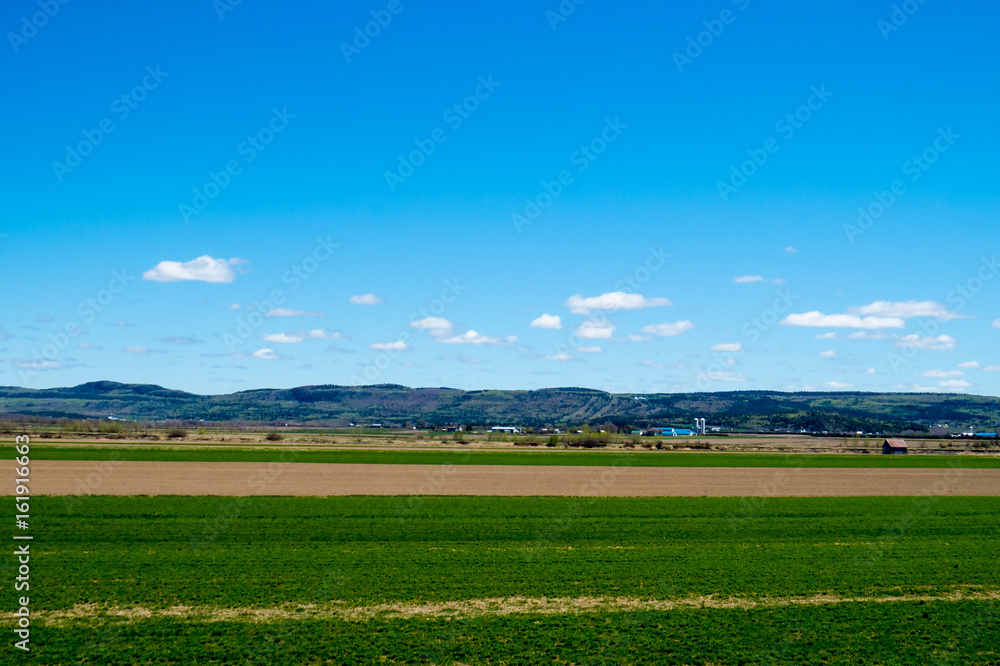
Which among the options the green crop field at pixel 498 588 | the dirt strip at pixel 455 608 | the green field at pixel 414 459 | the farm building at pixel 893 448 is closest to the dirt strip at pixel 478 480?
the green field at pixel 414 459

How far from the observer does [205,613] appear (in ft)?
53.6

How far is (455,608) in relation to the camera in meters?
17.3

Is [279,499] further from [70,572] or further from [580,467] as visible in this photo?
[580,467]

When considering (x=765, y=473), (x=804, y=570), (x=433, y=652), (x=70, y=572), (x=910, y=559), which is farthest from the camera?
(x=765, y=473)

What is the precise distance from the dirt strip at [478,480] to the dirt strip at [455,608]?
2235 centimetres

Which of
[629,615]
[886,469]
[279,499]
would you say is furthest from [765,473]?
[629,615]

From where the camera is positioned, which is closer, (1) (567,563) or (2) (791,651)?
(2) (791,651)

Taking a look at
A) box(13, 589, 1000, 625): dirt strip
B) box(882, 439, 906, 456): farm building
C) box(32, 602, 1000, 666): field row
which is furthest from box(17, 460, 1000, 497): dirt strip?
box(882, 439, 906, 456): farm building

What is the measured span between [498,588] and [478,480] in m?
29.0

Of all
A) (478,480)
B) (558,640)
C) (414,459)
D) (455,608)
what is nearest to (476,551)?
(455,608)

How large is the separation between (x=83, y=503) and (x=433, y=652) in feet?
85.9

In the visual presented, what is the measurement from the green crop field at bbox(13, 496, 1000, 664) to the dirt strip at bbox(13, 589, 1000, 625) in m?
0.08

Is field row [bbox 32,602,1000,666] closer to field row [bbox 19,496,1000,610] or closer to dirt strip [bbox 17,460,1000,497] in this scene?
field row [bbox 19,496,1000,610]

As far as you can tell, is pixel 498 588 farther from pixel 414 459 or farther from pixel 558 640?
pixel 414 459
